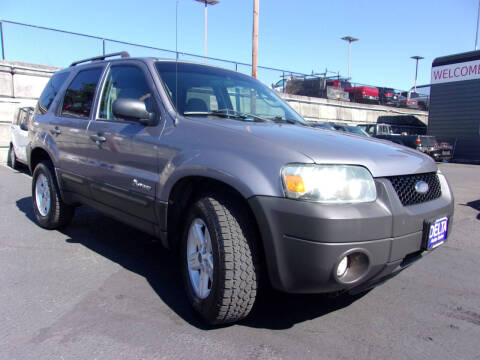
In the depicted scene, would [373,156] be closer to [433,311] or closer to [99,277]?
[433,311]

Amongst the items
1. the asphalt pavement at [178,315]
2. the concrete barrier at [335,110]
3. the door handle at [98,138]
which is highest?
the concrete barrier at [335,110]

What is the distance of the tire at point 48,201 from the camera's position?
14.7 ft

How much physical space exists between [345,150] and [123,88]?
2111mm

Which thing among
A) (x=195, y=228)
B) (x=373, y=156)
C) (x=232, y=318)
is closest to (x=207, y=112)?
(x=195, y=228)

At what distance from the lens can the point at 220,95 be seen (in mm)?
3498

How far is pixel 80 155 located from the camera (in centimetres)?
390

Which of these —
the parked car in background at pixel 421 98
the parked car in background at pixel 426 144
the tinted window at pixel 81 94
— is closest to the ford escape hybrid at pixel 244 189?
the tinted window at pixel 81 94

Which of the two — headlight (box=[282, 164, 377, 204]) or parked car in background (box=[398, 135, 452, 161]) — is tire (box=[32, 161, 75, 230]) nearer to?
headlight (box=[282, 164, 377, 204])

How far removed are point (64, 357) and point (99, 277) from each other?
117cm

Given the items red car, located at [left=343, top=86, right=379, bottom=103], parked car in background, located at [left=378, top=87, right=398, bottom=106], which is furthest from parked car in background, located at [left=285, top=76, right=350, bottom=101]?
parked car in background, located at [left=378, top=87, right=398, bottom=106]

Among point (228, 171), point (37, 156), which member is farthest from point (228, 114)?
point (37, 156)

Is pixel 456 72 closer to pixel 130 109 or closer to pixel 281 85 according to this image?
pixel 281 85

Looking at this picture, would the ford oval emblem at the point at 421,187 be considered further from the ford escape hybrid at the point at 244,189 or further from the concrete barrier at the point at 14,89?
the concrete barrier at the point at 14,89

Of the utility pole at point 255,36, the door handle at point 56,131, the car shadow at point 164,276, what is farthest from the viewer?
the utility pole at point 255,36
